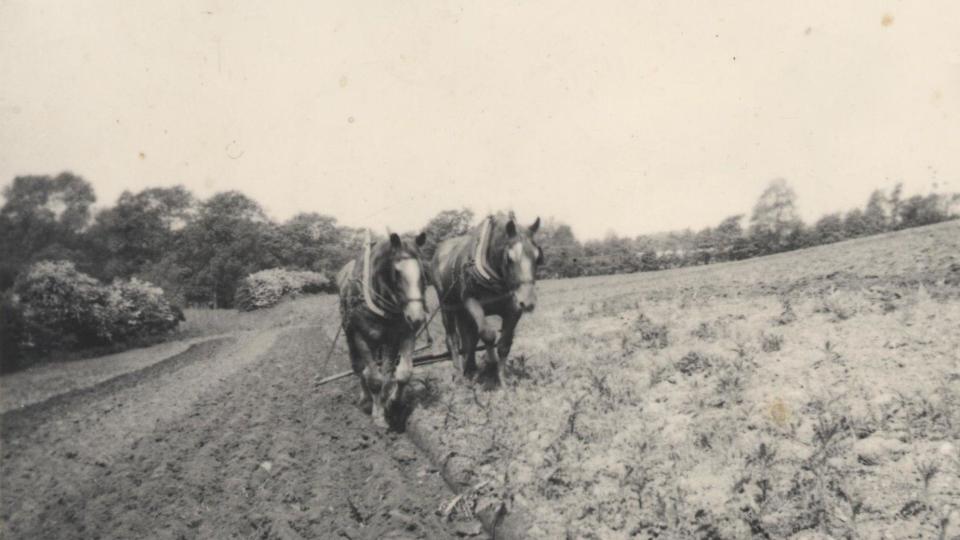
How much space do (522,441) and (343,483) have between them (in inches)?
71.7

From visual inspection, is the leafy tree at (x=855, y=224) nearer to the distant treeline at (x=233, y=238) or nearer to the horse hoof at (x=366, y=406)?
the distant treeline at (x=233, y=238)

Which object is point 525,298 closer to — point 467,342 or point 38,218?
point 467,342

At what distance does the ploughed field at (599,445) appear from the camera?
3707 mm

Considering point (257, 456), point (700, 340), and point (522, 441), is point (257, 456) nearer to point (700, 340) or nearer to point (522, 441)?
point (522, 441)

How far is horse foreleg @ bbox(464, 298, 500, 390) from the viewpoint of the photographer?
6.61m

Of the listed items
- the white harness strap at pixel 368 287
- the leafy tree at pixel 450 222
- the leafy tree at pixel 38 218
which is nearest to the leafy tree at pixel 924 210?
the leafy tree at pixel 450 222

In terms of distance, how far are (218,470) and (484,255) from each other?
3.84m

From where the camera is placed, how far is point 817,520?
10.8 feet

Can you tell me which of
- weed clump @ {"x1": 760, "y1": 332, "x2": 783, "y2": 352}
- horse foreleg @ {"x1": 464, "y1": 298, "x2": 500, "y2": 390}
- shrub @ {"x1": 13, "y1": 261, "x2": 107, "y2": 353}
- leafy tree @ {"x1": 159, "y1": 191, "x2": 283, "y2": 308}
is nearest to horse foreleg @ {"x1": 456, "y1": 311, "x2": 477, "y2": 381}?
horse foreleg @ {"x1": 464, "y1": 298, "x2": 500, "y2": 390}

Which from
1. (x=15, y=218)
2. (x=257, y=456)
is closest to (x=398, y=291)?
(x=257, y=456)

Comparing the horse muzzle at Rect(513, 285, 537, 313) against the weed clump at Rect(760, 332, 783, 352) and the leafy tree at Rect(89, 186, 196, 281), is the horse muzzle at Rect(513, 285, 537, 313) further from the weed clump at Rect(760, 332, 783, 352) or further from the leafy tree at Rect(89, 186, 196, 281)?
the leafy tree at Rect(89, 186, 196, 281)

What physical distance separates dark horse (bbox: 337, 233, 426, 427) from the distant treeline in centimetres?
817

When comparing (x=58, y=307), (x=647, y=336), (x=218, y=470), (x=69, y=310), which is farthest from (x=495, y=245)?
(x=69, y=310)

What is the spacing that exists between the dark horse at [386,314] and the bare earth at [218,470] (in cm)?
61
